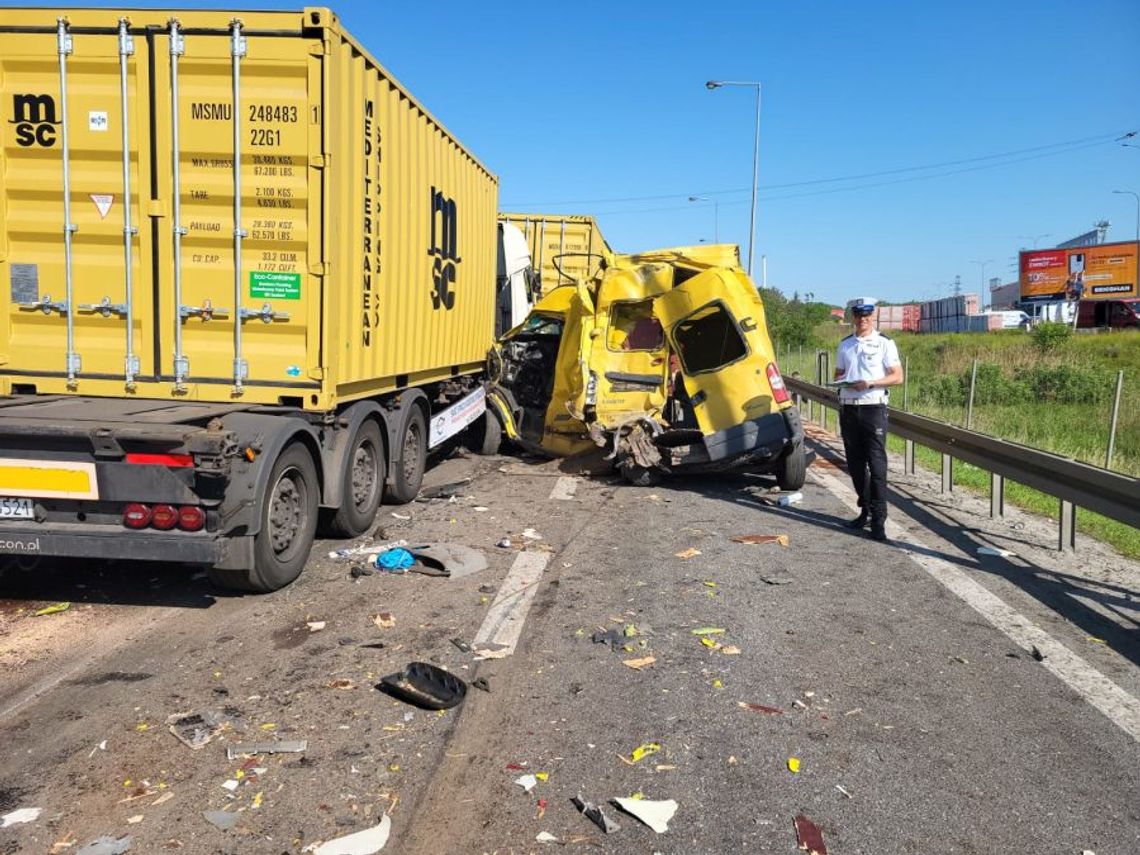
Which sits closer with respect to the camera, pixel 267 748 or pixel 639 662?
pixel 267 748

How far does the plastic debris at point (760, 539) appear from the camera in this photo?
687 cm

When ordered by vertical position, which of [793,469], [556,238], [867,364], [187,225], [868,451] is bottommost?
[793,469]

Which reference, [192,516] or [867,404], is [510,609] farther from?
[867,404]

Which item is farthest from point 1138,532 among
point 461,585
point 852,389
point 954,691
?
point 461,585

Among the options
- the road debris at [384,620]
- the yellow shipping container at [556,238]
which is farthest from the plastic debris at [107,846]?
the yellow shipping container at [556,238]

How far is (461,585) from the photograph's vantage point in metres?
5.64

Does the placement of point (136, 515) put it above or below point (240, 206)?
below

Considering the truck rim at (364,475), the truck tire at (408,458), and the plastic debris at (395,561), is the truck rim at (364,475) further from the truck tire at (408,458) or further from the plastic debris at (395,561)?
the plastic debris at (395,561)

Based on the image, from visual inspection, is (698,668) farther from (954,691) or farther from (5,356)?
(5,356)

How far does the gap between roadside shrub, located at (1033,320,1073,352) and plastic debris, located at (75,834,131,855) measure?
90.7 feet

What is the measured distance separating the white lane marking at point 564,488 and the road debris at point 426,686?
4.54m

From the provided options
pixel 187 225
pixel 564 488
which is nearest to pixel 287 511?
pixel 187 225

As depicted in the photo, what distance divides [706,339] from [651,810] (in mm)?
6866

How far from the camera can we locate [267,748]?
3434 mm
